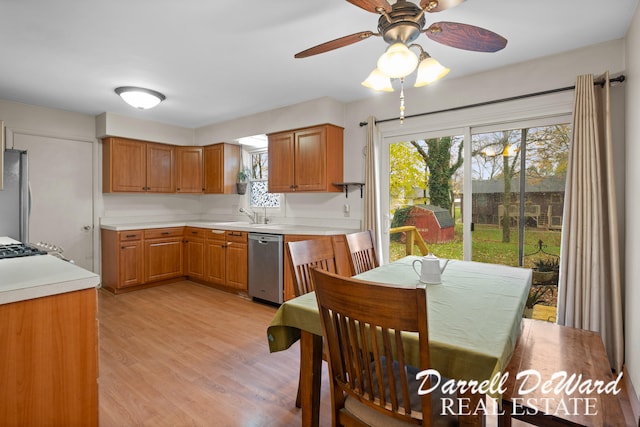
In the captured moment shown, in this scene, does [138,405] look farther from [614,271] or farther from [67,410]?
[614,271]

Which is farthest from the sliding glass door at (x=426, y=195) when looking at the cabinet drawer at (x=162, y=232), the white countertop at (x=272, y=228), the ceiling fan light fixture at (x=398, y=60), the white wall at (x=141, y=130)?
the white wall at (x=141, y=130)

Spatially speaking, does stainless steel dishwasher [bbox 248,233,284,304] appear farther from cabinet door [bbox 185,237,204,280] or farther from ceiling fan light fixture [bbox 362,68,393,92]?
ceiling fan light fixture [bbox 362,68,393,92]

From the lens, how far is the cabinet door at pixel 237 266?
13.3ft

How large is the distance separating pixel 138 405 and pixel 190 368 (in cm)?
45

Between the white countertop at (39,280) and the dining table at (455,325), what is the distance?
86 centimetres

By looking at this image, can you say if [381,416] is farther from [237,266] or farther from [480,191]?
[237,266]

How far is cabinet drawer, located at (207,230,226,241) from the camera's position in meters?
4.36

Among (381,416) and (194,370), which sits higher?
(381,416)

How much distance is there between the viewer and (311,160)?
381 centimetres

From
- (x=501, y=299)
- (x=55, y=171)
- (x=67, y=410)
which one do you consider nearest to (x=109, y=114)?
(x=55, y=171)

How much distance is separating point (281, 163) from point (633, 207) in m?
3.32

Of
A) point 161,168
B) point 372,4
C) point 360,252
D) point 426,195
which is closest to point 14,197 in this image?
point 161,168

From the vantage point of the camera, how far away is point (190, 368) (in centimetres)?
237

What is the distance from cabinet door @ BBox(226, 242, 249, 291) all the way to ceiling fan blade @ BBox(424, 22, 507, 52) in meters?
3.18
